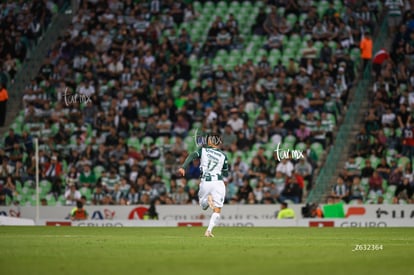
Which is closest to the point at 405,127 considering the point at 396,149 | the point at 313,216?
the point at 396,149

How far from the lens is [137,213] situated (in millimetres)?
36156

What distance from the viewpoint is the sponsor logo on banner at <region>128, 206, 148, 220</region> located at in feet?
118

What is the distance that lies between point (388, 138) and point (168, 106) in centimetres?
930

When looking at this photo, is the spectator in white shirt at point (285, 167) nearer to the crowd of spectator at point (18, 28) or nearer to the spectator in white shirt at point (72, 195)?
the spectator in white shirt at point (72, 195)

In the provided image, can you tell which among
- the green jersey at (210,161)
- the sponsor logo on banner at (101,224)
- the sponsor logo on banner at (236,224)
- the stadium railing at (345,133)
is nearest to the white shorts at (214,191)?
the green jersey at (210,161)

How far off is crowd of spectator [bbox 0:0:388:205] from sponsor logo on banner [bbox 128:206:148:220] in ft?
1.75

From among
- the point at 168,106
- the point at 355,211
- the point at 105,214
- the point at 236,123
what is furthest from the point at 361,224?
the point at 168,106

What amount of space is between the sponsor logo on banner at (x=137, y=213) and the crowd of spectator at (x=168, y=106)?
1.75 feet

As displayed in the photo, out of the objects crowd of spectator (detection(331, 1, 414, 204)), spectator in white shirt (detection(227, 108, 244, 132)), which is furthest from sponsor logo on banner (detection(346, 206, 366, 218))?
spectator in white shirt (detection(227, 108, 244, 132))

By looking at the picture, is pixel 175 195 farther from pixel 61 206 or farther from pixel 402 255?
pixel 402 255

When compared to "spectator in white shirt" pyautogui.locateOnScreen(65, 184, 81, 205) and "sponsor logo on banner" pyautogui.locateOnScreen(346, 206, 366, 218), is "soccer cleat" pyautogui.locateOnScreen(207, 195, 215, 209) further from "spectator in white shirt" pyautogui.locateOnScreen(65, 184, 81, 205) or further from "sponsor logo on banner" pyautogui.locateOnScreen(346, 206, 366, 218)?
"spectator in white shirt" pyautogui.locateOnScreen(65, 184, 81, 205)

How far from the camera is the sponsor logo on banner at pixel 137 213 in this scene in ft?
118

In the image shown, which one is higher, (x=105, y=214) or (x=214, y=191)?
(x=214, y=191)

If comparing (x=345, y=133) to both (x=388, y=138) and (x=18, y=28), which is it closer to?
(x=388, y=138)
